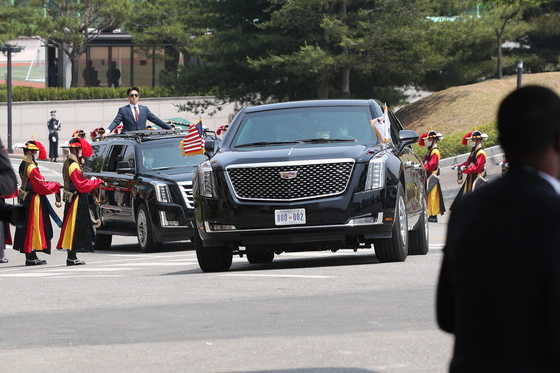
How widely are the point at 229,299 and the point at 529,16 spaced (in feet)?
135

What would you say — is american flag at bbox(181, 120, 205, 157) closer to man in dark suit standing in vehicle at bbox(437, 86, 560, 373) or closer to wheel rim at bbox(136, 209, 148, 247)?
wheel rim at bbox(136, 209, 148, 247)

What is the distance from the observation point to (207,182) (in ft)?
36.9

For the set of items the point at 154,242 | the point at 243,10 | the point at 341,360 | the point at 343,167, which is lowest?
the point at 154,242

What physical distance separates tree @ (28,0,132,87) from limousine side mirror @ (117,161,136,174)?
40.1 m

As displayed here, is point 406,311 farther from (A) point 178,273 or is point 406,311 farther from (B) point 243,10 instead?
(B) point 243,10

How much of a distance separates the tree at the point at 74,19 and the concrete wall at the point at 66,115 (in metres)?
3.28

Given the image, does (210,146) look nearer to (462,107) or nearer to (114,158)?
(114,158)

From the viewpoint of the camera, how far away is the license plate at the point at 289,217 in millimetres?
10914

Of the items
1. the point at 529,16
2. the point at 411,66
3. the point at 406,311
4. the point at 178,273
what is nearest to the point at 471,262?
the point at 406,311

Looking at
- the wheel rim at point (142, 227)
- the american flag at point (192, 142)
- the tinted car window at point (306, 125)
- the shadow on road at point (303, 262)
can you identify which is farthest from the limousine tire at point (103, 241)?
the tinted car window at point (306, 125)

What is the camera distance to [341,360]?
6.43 m

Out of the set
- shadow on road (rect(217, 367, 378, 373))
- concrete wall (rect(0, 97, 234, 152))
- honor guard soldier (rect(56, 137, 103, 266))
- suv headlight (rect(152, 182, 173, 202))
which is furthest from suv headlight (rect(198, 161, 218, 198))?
concrete wall (rect(0, 97, 234, 152))

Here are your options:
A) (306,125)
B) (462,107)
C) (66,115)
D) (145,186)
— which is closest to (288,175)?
(306,125)

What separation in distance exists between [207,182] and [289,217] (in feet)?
3.17
